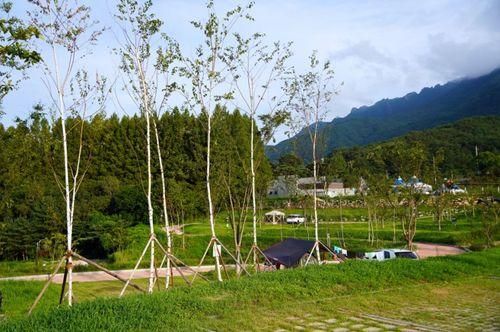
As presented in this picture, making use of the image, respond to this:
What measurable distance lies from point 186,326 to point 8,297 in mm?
10439

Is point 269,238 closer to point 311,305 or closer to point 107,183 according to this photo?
point 107,183

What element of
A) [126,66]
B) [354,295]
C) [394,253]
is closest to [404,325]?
[354,295]

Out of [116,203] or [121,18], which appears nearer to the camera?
[121,18]

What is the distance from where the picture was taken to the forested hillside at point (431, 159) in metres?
19.9

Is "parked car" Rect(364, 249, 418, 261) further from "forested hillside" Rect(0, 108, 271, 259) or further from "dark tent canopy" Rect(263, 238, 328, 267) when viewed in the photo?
"forested hillside" Rect(0, 108, 271, 259)

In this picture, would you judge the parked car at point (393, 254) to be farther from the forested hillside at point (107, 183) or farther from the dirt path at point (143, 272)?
the forested hillside at point (107, 183)

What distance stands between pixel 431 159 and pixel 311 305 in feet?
82.3

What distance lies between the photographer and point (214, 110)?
1467cm

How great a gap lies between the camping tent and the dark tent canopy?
2290cm

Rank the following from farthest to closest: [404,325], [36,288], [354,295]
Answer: [36,288]
[354,295]
[404,325]

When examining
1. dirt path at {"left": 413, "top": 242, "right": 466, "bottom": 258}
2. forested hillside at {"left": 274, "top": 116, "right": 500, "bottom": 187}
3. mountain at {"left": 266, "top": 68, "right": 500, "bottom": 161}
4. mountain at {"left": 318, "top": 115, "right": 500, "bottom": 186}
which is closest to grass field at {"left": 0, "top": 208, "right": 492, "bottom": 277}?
dirt path at {"left": 413, "top": 242, "right": 466, "bottom": 258}

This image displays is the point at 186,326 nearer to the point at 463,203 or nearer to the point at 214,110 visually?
the point at 214,110

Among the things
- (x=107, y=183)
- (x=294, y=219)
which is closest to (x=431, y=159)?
(x=294, y=219)

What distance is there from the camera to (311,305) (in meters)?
7.41
